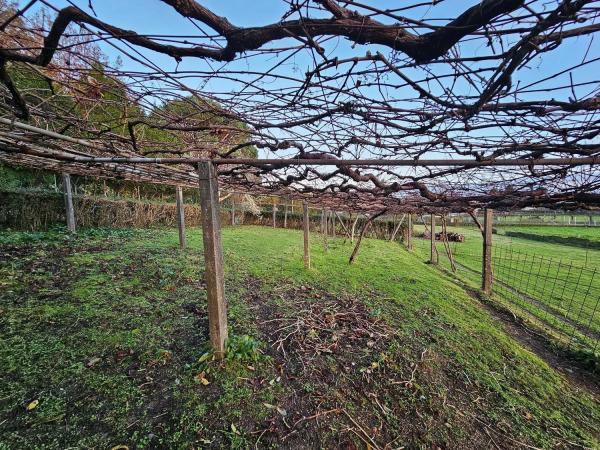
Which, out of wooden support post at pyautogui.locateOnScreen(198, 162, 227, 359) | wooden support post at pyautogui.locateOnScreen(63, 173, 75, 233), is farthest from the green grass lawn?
wooden support post at pyautogui.locateOnScreen(63, 173, 75, 233)

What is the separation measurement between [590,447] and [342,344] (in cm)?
248

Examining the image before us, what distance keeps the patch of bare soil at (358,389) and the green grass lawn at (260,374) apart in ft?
0.04

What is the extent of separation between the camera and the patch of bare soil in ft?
7.40

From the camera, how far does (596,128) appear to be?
165cm

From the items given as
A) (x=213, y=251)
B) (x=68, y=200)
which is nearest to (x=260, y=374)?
(x=213, y=251)

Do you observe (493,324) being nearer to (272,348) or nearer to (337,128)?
(272,348)

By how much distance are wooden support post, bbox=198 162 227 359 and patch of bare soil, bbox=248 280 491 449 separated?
0.77 meters

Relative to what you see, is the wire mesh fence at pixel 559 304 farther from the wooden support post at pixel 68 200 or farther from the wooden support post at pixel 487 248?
the wooden support post at pixel 68 200

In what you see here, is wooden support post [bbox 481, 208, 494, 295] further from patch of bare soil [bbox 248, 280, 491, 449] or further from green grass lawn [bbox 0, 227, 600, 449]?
patch of bare soil [bbox 248, 280, 491, 449]

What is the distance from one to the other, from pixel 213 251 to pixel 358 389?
2156 millimetres

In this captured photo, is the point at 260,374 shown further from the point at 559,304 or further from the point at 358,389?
the point at 559,304

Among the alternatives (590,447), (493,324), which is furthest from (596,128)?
(493,324)

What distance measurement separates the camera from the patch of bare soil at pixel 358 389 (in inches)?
88.8

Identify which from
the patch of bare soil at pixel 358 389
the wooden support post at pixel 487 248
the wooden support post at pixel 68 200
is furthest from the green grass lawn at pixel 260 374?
the wooden support post at pixel 68 200
